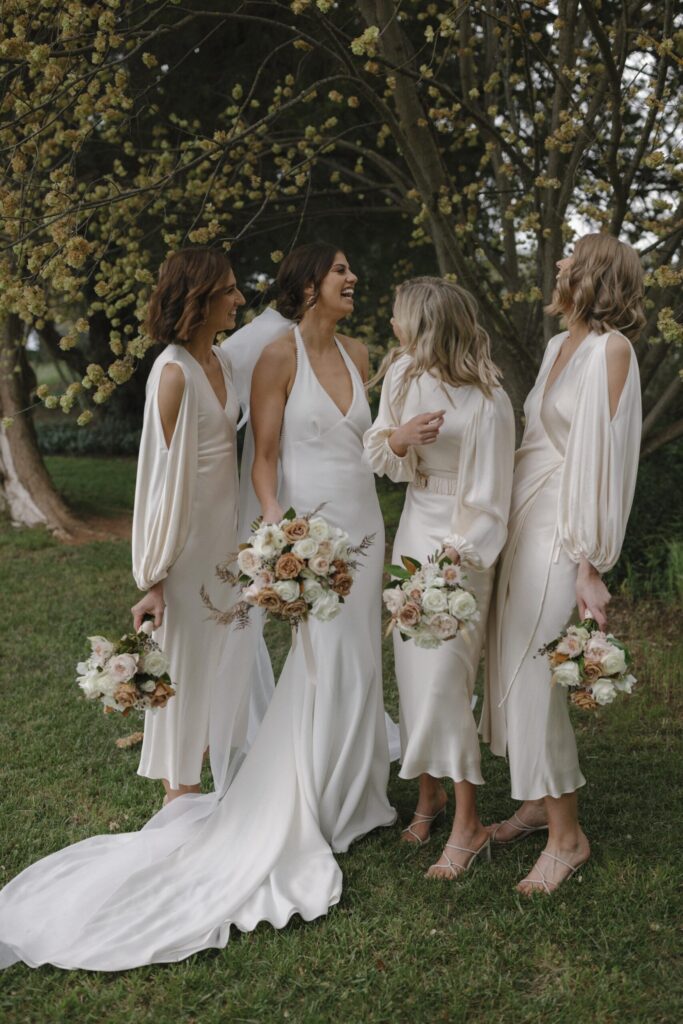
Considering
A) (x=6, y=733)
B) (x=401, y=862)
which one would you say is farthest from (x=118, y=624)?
(x=401, y=862)

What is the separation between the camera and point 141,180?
292 inches

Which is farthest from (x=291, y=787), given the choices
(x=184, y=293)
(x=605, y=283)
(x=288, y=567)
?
(x=605, y=283)

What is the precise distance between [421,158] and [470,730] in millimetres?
3741

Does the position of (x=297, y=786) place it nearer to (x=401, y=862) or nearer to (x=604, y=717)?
(x=401, y=862)

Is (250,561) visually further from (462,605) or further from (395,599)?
(462,605)

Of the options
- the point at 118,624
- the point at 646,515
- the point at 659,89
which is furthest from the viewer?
the point at 646,515

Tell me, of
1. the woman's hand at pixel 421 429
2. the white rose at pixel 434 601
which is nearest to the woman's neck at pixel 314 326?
the woman's hand at pixel 421 429

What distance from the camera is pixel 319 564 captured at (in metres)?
3.40

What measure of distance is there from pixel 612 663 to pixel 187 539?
68.7 inches

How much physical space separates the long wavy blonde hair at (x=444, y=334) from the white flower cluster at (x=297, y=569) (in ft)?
2.61

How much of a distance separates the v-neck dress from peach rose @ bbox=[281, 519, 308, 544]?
0.66 meters

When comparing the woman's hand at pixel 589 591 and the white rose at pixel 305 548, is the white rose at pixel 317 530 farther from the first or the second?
the woman's hand at pixel 589 591

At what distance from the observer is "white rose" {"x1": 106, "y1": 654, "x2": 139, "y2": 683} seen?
343cm

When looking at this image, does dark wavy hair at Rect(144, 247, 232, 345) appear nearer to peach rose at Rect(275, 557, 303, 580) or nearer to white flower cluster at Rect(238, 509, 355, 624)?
white flower cluster at Rect(238, 509, 355, 624)
